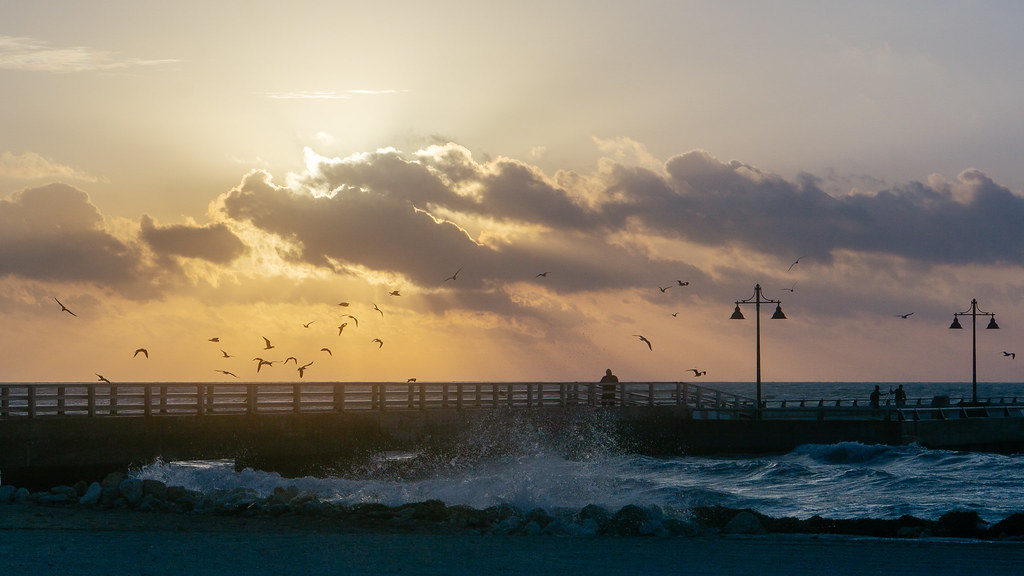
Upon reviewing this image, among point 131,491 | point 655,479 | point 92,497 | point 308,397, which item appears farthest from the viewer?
point 308,397

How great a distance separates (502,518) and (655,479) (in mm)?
18067

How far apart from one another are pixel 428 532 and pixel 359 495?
15.0 feet

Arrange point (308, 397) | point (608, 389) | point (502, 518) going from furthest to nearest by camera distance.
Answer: point (608, 389) → point (308, 397) → point (502, 518)

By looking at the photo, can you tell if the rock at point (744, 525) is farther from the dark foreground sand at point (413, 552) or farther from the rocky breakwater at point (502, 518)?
the dark foreground sand at point (413, 552)

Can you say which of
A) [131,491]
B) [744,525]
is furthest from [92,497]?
[744,525]

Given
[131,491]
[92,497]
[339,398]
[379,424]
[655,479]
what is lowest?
Result: [655,479]

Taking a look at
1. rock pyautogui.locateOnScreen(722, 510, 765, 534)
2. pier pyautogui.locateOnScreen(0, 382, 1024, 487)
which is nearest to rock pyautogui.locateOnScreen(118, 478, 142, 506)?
pier pyautogui.locateOnScreen(0, 382, 1024, 487)

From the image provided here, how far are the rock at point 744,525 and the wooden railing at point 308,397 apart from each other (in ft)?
53.8

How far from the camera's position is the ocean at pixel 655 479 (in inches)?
947

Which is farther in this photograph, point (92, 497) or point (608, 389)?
point (608, 389)

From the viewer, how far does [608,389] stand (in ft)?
151

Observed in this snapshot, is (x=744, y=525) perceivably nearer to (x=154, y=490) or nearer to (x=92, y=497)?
(x=154, y=490)

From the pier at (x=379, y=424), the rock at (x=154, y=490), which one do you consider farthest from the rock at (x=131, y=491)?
the pier at (x=379, y=424)

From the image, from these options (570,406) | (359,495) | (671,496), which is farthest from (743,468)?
(359,495)
